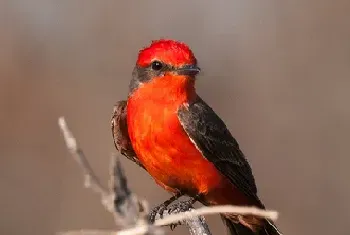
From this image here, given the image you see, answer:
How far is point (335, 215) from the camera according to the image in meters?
10.2

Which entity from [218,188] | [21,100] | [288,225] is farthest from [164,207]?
[21,100]

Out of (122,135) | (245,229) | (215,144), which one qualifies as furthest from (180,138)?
(245,229)

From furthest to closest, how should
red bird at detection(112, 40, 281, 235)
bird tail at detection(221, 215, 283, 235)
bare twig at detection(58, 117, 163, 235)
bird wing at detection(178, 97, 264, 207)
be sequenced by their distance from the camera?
bird tail at detection(221, 215, 283, 235) → bird wing at detection(178, 97, 264, 207) → red bird at detection(112, 40, 281, 235) → bare twig at detection(58, 117, 163, 235)

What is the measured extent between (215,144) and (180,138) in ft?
1.08

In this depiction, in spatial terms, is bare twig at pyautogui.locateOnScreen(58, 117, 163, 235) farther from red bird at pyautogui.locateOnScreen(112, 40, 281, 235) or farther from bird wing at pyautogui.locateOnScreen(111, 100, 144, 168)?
bird wing at pyautogui.locateOnScreen(111, 100, 144, 168)

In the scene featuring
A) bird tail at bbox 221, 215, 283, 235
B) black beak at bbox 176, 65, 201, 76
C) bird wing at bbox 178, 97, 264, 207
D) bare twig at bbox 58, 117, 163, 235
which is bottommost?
bird tail at bbox 221, 215, 283, 235

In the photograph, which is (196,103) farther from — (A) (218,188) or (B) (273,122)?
(B) (273,122)

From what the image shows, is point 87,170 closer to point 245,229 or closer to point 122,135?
point 122,135

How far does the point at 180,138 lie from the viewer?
188 inches

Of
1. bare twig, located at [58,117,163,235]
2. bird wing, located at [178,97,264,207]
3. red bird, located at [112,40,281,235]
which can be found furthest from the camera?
bird wing, located at [178,97,264,207]

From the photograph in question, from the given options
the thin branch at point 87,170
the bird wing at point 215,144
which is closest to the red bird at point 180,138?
the bird wing at point 215,144

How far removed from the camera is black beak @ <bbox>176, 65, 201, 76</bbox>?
15.8ft

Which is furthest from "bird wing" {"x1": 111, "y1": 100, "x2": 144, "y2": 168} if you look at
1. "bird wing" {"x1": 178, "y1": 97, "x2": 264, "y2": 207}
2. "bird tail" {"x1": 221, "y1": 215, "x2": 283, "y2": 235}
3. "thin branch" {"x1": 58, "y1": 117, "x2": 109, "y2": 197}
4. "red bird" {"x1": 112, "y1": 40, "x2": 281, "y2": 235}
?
"thin branch" {"x1": 58, "y1": 117, "x2": 109, "y2": 197}

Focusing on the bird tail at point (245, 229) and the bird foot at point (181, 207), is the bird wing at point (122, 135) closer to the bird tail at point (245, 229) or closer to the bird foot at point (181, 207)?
the bird foot at point (181, 207)
